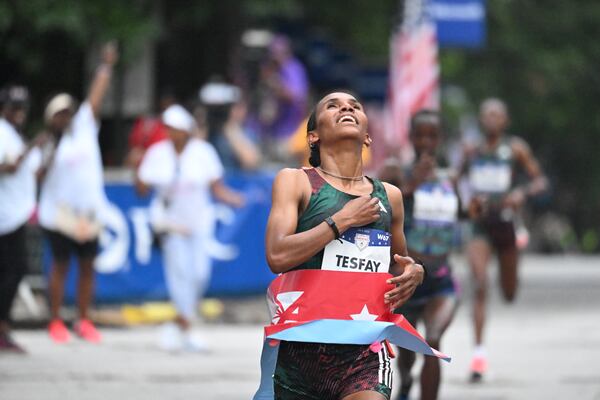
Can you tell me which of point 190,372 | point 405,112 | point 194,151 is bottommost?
point 190,372

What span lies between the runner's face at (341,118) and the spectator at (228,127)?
36.4 ft

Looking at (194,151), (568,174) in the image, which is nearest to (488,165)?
(194,151)

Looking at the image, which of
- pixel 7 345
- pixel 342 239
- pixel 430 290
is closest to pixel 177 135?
pixel 7 345

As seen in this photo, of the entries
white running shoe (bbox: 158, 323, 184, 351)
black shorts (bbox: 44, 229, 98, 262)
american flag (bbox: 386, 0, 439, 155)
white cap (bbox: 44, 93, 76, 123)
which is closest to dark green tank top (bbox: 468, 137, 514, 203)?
white running shoe (bbox: 158, 323, 184, 351)

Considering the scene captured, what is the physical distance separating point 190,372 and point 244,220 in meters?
5.15

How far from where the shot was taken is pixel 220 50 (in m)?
21.8

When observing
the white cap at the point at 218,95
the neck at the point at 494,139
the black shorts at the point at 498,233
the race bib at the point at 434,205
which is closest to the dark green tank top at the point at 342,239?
the race bib at the point at 434,205

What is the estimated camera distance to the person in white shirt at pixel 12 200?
487 inches

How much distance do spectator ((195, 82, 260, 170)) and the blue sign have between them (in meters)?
3.05

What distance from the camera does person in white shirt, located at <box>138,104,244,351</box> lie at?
1321 centimetres

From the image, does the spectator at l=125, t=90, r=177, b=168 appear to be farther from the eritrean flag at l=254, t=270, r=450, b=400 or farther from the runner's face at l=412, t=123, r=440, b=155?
the eritrean flag at l=254, t=270, r=450, b=400

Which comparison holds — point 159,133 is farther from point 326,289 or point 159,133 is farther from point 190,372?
point 326,289

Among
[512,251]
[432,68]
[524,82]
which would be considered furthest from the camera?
[524,82]

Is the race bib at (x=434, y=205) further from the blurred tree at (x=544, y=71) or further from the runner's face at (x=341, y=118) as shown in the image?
the blurred tree at (x=544, y=71)
